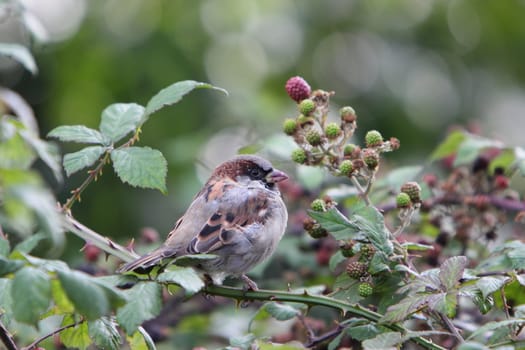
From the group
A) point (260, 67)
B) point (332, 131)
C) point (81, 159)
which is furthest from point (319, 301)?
point (260, 67)

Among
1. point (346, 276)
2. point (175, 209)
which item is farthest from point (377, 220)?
point (175, 209)

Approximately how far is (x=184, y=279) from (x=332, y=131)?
0.62 metres

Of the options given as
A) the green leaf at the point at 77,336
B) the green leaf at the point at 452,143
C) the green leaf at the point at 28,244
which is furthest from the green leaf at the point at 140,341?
the green leaf at the point at 452,143

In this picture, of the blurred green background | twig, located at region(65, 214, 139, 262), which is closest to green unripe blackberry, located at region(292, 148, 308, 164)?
twig, located at region(65, 214, 139, 262)

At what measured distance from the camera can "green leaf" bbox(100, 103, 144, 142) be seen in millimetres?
1925

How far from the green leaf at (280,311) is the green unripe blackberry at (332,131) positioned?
45 centimetres

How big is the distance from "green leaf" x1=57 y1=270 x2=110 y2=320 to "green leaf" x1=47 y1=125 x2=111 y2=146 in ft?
1.82

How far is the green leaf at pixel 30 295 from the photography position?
4.53 feet

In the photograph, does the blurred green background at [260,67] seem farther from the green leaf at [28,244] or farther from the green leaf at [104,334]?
the green leaf at [104,334]

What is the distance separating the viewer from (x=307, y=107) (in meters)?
2.06

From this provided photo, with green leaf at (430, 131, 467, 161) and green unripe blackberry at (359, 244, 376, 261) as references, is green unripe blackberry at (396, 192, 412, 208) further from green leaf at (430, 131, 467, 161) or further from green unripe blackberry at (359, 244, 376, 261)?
green leaf at (430, 131, 467, 161)

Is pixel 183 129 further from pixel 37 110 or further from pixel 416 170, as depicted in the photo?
pixel 416 170

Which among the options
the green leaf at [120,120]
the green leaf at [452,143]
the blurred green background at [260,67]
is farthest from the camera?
the blurred green background at [260,67]

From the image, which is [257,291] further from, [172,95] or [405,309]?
[172,95]
